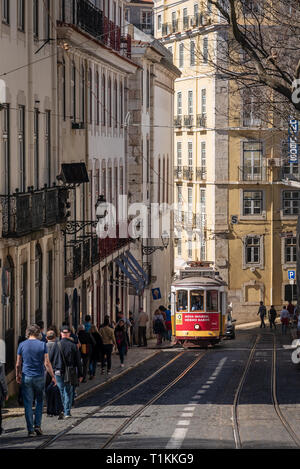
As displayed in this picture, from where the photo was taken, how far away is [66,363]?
19.7 metres

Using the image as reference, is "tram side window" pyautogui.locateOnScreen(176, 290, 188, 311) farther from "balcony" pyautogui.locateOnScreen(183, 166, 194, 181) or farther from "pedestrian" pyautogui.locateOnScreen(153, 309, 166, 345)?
"balcony" pyautogui.locateOnScreen(183, 166, 194, 181)

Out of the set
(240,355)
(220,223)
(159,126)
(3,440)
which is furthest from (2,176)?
(220,223)

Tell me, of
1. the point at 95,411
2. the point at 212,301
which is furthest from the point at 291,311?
the point at 95,411

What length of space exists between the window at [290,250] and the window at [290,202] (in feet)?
5.13

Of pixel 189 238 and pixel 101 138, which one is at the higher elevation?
pixel 101 138

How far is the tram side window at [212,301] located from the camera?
1737 inches

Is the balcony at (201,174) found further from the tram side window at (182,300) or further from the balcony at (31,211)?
the balcony at (31,211)

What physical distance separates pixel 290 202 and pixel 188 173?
7020 mm

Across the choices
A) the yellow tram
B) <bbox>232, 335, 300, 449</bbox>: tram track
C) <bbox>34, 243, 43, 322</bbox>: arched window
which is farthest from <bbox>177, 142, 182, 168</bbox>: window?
<bbox>34, 243, 43, 322</bbox>: arched window

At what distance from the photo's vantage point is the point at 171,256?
71.0 m

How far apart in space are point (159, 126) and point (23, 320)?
39914 mm

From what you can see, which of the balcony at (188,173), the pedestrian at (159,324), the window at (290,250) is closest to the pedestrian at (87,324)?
the pedestrian at (159,324)

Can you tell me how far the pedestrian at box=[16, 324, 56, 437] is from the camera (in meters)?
17.7
